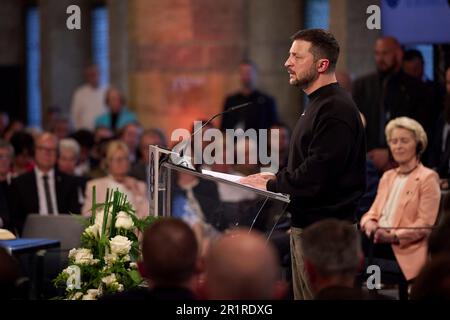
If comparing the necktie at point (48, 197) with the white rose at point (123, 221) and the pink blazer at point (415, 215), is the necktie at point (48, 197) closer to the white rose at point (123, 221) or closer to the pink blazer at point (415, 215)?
the pink blazer at point (415, 215)

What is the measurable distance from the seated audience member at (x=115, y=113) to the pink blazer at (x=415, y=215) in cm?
490

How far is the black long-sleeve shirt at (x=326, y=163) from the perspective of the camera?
202 inches

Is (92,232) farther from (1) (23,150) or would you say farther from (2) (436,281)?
(1) (23,150)

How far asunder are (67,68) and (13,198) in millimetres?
8352

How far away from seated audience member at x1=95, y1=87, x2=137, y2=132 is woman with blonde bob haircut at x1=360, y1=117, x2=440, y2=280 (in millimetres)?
Answer: 4717

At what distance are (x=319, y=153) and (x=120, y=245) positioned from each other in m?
1.05

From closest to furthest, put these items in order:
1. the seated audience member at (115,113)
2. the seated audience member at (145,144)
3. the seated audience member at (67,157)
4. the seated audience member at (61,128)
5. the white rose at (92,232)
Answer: the white rose at (92,232) → the seated audience member at (145,144) → the seated audience member at (67,157) → the seated audience member at (115,113) → the seated audience member at (61,128)

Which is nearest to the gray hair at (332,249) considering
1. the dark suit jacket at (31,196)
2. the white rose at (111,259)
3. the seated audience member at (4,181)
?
the white rose at (111,259)

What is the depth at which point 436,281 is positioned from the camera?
3537 mm

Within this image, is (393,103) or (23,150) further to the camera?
(23,150)

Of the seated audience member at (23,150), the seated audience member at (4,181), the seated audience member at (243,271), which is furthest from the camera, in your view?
the seated audience member at (23,150)

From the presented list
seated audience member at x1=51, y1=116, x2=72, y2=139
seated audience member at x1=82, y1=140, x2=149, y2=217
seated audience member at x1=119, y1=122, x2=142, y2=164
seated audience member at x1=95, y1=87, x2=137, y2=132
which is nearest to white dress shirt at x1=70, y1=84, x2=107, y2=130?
seated audience member at x1=51, y1=116, x2=72, y2=139

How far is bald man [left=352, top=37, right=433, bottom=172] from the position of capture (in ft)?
27.9

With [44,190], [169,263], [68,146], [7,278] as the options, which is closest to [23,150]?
[68,146]
